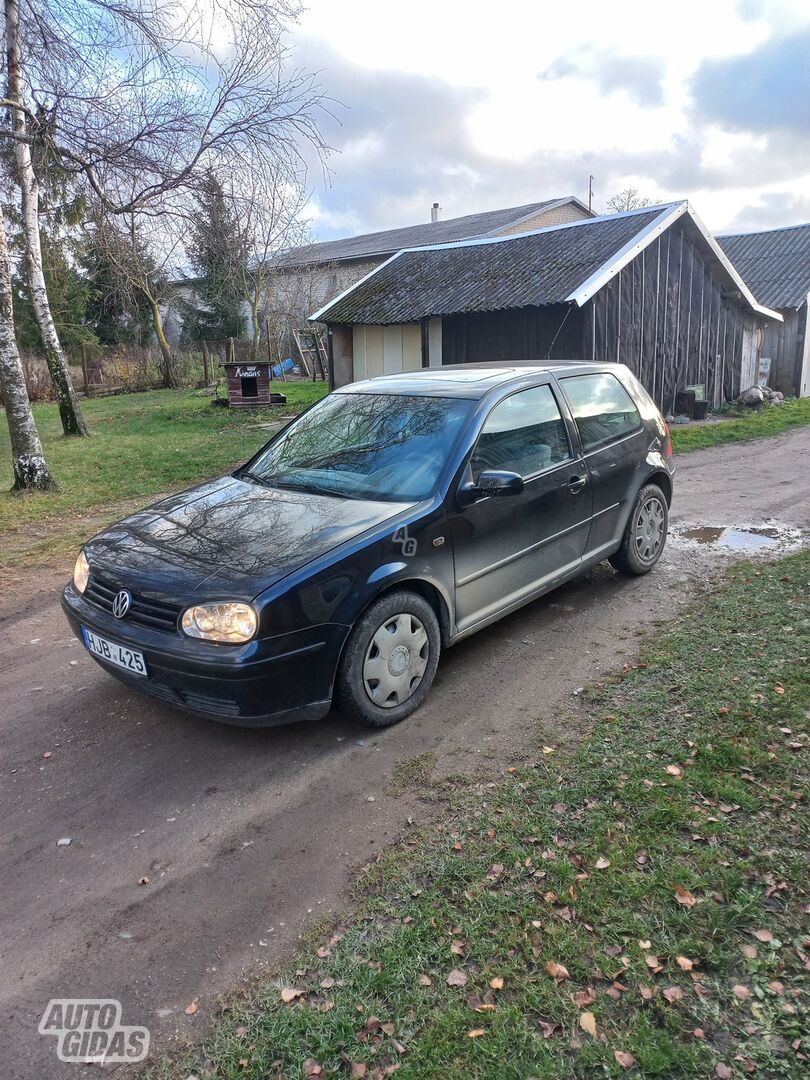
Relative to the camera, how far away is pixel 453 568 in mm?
3975

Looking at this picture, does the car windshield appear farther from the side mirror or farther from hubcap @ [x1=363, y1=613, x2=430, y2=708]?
hubcap @ [x1=363, y1=613, x2=430, y2=708]

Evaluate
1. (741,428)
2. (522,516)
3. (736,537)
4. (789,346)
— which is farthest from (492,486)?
(789,346)

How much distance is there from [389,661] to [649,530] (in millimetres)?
3066

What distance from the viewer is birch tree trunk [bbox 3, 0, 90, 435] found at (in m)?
9.01

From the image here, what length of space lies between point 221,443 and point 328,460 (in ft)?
31.7

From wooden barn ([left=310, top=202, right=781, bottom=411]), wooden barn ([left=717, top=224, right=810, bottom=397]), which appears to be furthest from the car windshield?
wooden barn ([left=717, top=224, right=810, bottom=397])

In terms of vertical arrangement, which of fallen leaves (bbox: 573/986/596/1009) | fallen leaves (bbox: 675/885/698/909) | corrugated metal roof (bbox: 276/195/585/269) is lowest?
fallen leaves (bbox: 573/986/596/1009)

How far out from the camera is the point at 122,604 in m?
3.49

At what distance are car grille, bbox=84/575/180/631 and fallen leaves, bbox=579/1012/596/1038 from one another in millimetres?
2199

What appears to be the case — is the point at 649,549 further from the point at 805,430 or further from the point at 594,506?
the point at 805,430

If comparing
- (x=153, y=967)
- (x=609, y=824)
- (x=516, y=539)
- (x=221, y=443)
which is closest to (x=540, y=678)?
(x=516, y=539)

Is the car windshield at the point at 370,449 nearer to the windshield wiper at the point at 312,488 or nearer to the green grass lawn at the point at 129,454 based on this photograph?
the windshield wiper at the point at 312,488

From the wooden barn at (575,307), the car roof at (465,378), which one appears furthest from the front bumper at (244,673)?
the wooden barn at (575,307)

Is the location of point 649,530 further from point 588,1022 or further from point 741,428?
point 741,428
